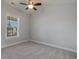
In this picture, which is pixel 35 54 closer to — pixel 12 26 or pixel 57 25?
pixel 57 25

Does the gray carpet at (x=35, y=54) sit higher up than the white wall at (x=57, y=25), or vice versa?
the white wall at (x=57, y=25)

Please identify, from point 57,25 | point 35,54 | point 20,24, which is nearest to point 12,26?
point 20,24

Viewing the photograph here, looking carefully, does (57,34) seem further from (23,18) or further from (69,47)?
(23,18)

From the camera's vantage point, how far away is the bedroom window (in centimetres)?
524

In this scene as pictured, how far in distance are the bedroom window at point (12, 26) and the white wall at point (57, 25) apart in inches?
50.4

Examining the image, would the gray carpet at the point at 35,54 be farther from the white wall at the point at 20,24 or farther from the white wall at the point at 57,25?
the white wall at the point at 20,24

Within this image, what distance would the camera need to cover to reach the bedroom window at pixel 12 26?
5.24 metres

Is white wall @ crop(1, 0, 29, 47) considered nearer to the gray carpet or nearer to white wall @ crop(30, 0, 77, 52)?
white wall @ crop(30, 0, 77, 52)

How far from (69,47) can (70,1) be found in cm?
240

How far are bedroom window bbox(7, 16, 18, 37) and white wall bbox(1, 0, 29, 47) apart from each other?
0.89 ft

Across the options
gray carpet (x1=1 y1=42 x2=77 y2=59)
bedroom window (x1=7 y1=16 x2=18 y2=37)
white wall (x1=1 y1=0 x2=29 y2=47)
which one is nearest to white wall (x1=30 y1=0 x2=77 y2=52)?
white wall (x1=1 y1=0 x2=29 y2=47)

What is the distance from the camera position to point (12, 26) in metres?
5.51

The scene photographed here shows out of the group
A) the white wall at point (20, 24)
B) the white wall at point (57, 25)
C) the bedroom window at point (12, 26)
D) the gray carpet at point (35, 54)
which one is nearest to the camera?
the gray carpet at point (35, 54)

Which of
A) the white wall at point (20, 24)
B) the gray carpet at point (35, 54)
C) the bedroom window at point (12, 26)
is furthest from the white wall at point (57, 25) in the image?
the bedroom window at point (12, 26)
